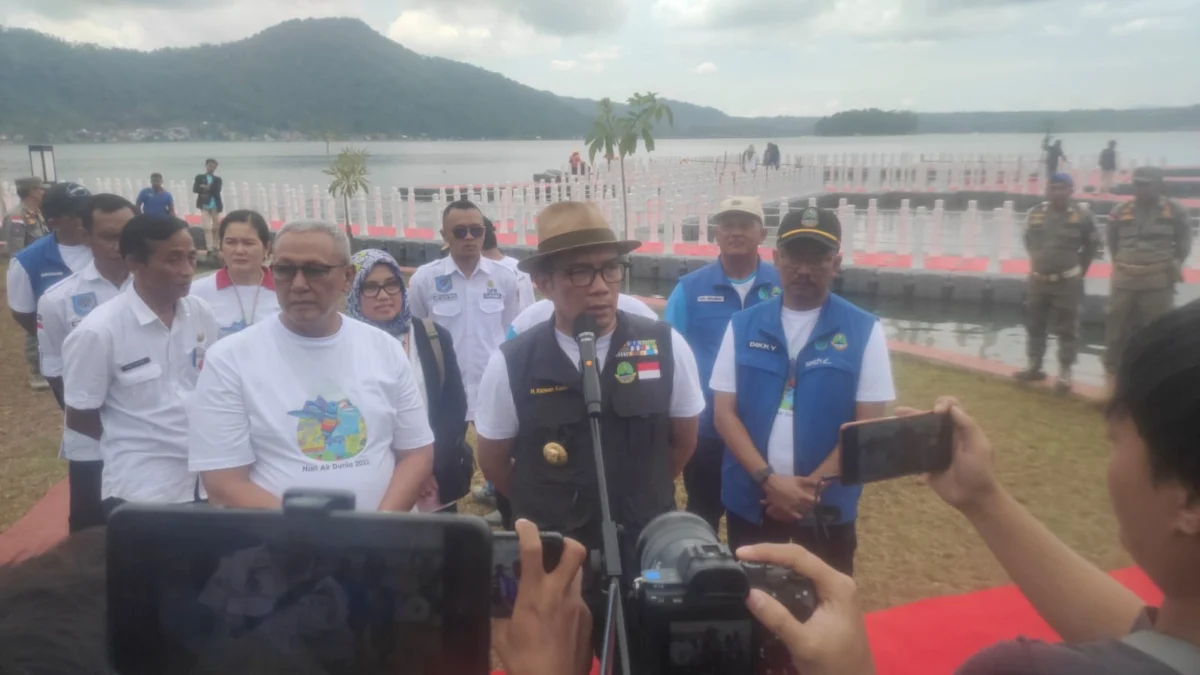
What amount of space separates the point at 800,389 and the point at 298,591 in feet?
6.92

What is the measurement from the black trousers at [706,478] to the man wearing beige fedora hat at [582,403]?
0.88 meters

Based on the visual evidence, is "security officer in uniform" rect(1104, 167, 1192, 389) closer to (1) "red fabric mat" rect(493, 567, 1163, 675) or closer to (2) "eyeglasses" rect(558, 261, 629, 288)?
(1) "red fabric mat" rect(493, 567, 1163, 675)

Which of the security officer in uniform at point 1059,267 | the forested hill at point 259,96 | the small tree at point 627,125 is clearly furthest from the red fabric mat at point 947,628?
the forested hill at point 259,96

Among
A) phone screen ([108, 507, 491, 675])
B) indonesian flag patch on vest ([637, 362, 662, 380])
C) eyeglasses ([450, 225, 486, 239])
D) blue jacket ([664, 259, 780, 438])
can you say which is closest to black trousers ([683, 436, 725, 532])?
blue jacket ([664, 259, 780, 438])

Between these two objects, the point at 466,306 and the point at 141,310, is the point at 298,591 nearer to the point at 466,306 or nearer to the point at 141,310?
the point at 141,310

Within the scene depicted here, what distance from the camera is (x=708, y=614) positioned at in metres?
1.22

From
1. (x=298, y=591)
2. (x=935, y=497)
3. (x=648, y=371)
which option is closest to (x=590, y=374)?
(x=648, y=371)

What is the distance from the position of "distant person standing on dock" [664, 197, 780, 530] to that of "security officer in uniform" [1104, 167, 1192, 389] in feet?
14.6

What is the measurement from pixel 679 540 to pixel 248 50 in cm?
19848

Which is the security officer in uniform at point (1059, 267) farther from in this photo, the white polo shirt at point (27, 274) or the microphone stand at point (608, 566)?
the white polo shirt at point (27, 274)

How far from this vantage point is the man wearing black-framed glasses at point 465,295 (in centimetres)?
438

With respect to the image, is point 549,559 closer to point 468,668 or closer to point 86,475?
point 468,668

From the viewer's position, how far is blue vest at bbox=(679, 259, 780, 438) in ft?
11.4

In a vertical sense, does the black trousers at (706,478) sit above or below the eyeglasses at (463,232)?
below
